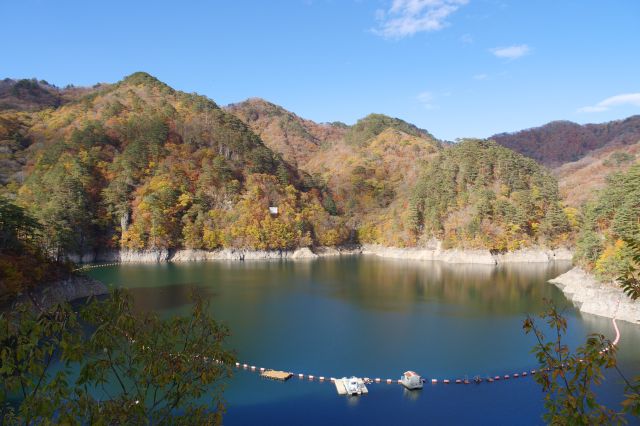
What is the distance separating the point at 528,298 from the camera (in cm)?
3972

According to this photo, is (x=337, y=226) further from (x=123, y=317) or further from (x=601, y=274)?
(x=123, y=317)

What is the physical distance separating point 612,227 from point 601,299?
6.74 meters

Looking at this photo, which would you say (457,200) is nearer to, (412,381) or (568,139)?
(412,381)

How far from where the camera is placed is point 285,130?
157125 mm

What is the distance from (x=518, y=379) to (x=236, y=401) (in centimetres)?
1312

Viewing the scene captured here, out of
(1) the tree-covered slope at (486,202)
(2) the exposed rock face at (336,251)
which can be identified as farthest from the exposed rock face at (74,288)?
(1) the tree-covered slope at (486,202)

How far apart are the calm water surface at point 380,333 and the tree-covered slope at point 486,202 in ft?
32.7

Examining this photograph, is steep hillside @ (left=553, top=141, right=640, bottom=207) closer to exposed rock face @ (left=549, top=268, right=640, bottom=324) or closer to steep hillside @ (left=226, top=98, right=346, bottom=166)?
exposed rock face @ (left=549, top=268, right=640, bottom=324)

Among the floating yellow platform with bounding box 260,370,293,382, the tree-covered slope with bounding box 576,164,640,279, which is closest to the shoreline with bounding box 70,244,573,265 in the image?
the tree-covered slope with bounding box 576,164,640,279

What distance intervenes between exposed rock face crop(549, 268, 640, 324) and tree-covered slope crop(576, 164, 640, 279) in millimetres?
1021

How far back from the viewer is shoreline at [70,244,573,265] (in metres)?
64.8

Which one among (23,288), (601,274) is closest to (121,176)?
(23,288)

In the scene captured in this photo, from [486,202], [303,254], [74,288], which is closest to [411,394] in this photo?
[74,288]

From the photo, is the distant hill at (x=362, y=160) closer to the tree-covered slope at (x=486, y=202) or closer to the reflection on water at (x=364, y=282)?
the tree-covered slope at (x=486, y=202)
